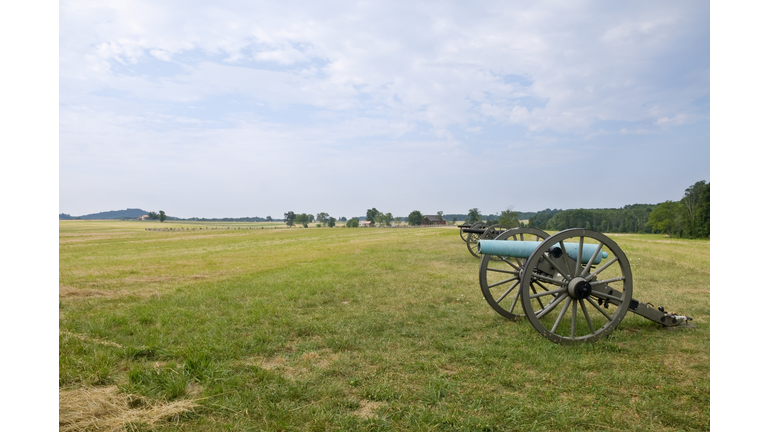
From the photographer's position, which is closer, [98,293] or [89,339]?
[89,339]

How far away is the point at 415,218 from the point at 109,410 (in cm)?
10130

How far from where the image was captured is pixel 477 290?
29.8 feet

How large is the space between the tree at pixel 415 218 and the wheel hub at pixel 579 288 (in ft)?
324

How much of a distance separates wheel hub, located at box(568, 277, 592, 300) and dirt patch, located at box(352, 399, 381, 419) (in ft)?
10.3

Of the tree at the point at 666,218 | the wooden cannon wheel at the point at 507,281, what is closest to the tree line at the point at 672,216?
the tree at the point at 666,218

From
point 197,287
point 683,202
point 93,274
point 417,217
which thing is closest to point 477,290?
point 197,287

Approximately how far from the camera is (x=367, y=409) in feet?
11.6

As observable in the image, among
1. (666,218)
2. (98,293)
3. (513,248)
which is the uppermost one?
(666,218)

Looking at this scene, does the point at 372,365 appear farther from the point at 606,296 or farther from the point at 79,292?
the point at 79,292

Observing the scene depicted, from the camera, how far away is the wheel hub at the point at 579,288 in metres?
5.16

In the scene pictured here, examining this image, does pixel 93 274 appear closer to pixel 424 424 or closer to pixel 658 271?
pixel 424 424

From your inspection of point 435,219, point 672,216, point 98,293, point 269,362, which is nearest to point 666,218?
point 672,216

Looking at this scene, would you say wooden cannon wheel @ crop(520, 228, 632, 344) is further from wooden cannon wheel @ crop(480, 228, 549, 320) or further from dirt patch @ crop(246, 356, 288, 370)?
dirt patch @ crop(246, 356, 288, 370)

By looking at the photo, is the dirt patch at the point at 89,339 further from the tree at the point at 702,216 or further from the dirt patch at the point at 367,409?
the tree at the point at 702,216
